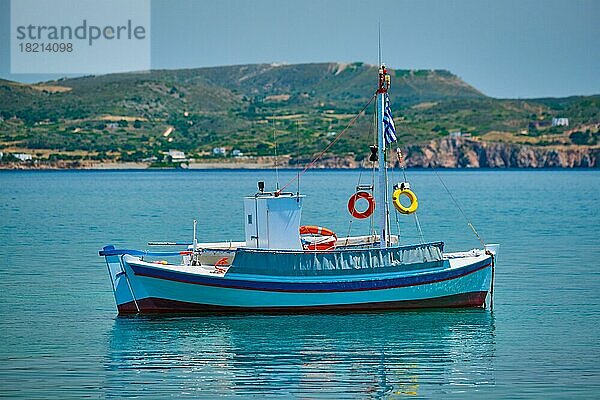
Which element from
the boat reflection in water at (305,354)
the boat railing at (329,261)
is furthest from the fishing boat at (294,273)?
the boat reflection in water at (305,354)

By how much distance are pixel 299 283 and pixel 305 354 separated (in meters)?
4.32

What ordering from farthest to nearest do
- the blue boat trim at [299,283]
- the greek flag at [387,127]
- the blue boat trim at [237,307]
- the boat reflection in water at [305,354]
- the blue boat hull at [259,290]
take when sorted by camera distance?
the greek flag at [387,127], the blue boat trim at [237,307], the blue boat hull at [259,290], the blue boat trim at [299,283], the boat reflection in water at [305,354]

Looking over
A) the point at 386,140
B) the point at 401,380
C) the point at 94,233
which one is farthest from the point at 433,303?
the point at 94,233

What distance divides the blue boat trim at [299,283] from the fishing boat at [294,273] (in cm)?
3

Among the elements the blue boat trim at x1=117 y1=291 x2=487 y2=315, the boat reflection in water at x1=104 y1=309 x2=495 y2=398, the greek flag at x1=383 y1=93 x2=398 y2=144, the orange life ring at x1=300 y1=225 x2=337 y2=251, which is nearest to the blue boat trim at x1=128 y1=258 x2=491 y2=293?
the blue boat trim at x1=117 y1=291 x2=487 y2=315

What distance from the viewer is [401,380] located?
22.8 metres

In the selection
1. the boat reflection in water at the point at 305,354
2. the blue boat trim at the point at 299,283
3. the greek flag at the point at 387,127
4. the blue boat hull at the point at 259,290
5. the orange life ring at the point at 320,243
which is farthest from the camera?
the orange life ring at the point at 320,243

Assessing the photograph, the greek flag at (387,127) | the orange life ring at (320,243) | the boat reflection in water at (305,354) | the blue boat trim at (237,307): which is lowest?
the boat reflection in water at (305,354)

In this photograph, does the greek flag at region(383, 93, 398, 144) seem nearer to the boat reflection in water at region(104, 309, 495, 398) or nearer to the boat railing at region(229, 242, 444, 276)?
the boat railing at region(229, 242, 444, 276)

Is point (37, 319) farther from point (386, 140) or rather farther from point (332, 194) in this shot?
point (332, 194)

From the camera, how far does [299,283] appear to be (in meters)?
29.2

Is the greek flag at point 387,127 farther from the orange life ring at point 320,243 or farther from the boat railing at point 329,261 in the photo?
the orange life ring at point 320,243

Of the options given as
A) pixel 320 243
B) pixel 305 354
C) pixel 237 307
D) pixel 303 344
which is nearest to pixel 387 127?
pixel 320 243

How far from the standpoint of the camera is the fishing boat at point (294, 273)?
29.0 metres
